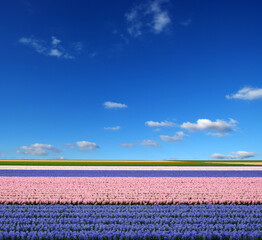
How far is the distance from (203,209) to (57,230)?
602 centimetres

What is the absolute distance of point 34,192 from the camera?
1491 centimetres

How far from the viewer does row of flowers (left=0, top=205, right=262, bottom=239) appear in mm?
7641

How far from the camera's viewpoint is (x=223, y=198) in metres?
13.5

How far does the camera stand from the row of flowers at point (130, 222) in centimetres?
764

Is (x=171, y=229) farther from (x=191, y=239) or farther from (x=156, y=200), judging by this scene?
(x=156, y=200)

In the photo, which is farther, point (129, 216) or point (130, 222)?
point (129, 216)

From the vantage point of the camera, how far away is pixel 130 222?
903 cm

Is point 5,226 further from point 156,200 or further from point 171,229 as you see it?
point 156,200

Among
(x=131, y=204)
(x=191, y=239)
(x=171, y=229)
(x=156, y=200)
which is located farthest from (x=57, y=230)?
(x=156, y=200)

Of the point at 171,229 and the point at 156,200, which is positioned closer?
the point at 171,229

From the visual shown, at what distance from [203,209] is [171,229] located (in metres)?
3.34

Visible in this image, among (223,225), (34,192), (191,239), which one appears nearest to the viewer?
(191,239)

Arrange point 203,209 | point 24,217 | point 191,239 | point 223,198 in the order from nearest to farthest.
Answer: point 191,239 → point 24,217 → point 203,209 → point 223,198

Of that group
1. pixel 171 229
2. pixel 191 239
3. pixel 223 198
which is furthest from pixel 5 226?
pixel 223 198
